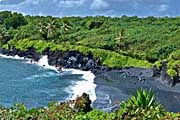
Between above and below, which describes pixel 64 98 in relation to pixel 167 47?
below

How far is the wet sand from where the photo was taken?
81.4m

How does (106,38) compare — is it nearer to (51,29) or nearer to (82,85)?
(51,29)

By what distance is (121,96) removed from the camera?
290 ft

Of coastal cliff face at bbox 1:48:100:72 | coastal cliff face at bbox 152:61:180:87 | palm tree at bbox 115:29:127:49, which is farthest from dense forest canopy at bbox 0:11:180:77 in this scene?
coastal cliff face at bbox 152:61:180:87

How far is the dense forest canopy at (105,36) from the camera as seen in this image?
14062cm

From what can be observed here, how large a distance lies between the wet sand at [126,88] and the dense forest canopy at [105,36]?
32.8 ft

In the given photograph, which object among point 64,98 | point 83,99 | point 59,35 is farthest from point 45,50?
point 83,99

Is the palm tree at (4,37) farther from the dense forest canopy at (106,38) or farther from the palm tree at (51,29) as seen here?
the palm tree at (51,29)

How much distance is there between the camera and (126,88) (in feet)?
318

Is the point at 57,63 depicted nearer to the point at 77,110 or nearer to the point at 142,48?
the point at 142,48

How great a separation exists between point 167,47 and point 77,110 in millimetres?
98940

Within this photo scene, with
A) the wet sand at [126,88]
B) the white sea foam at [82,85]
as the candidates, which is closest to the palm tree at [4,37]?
the white sea foam at [82,85]

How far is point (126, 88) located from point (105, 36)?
71.4m

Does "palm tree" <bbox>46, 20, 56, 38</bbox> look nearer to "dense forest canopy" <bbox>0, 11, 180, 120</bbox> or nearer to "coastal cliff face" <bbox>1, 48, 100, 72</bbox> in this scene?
"dense forest canopy" <bbox>0, 11, 180, 120</bbox>
